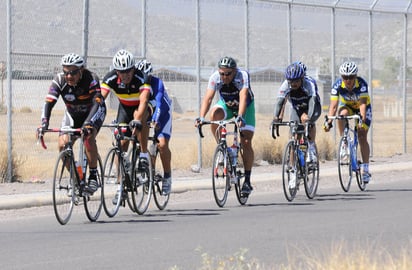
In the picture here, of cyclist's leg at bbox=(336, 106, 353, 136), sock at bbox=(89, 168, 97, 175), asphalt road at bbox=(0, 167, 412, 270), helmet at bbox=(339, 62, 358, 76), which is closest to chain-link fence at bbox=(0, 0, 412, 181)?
asphalt road at bbox=(0, 167, 412, 270)

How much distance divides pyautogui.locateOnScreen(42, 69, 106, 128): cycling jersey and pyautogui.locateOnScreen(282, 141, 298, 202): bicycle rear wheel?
3549mm

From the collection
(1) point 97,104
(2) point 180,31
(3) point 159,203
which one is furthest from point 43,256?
(2) point 180,31

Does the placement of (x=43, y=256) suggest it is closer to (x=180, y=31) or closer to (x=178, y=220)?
(x=178, y=220)

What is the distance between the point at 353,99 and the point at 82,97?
617cm

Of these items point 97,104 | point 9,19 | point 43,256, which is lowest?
point 43,256

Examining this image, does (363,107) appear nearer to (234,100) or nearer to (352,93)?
(352,93)

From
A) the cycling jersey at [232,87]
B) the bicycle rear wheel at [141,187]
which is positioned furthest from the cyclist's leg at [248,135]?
the bicycle rear wheel at [141,187]

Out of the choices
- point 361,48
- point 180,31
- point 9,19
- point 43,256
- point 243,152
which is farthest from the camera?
point 361,48

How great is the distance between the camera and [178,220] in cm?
1331

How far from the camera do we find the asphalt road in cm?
985

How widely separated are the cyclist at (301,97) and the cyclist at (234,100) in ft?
2.33

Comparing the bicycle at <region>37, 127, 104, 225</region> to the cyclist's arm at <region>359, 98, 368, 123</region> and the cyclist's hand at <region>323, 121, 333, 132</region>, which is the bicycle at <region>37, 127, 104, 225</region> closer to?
the cyclist's hand at <region>323, 121, 333, 132</region>

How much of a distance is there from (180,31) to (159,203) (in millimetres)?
7968

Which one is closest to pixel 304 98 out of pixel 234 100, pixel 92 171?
pixel 234 100
